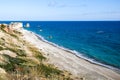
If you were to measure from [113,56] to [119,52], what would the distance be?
5.49 meters

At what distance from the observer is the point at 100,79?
28.8 metres

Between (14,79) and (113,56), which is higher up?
(14,79)

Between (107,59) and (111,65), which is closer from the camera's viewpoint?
(111,65)

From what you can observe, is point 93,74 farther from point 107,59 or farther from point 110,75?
point 107,59

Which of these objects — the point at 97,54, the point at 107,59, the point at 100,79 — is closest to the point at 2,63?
the point at 100,79

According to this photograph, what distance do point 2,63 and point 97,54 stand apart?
112 feet

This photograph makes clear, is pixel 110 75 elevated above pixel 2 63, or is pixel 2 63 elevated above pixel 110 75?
pixel 2 63

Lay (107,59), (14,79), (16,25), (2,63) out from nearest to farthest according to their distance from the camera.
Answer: (14,79), (2,63), (107,59), (16,25)

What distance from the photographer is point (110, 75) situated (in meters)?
32.5

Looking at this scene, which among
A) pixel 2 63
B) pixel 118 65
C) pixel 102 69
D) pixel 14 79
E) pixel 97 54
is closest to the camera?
pixel 14 79

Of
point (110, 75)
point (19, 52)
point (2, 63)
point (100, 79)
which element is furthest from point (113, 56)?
point (2, 63)

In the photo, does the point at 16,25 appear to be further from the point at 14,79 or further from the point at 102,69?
the point at 14,79

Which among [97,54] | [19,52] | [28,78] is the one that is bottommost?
[97,54]

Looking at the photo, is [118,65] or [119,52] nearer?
[118,65]
